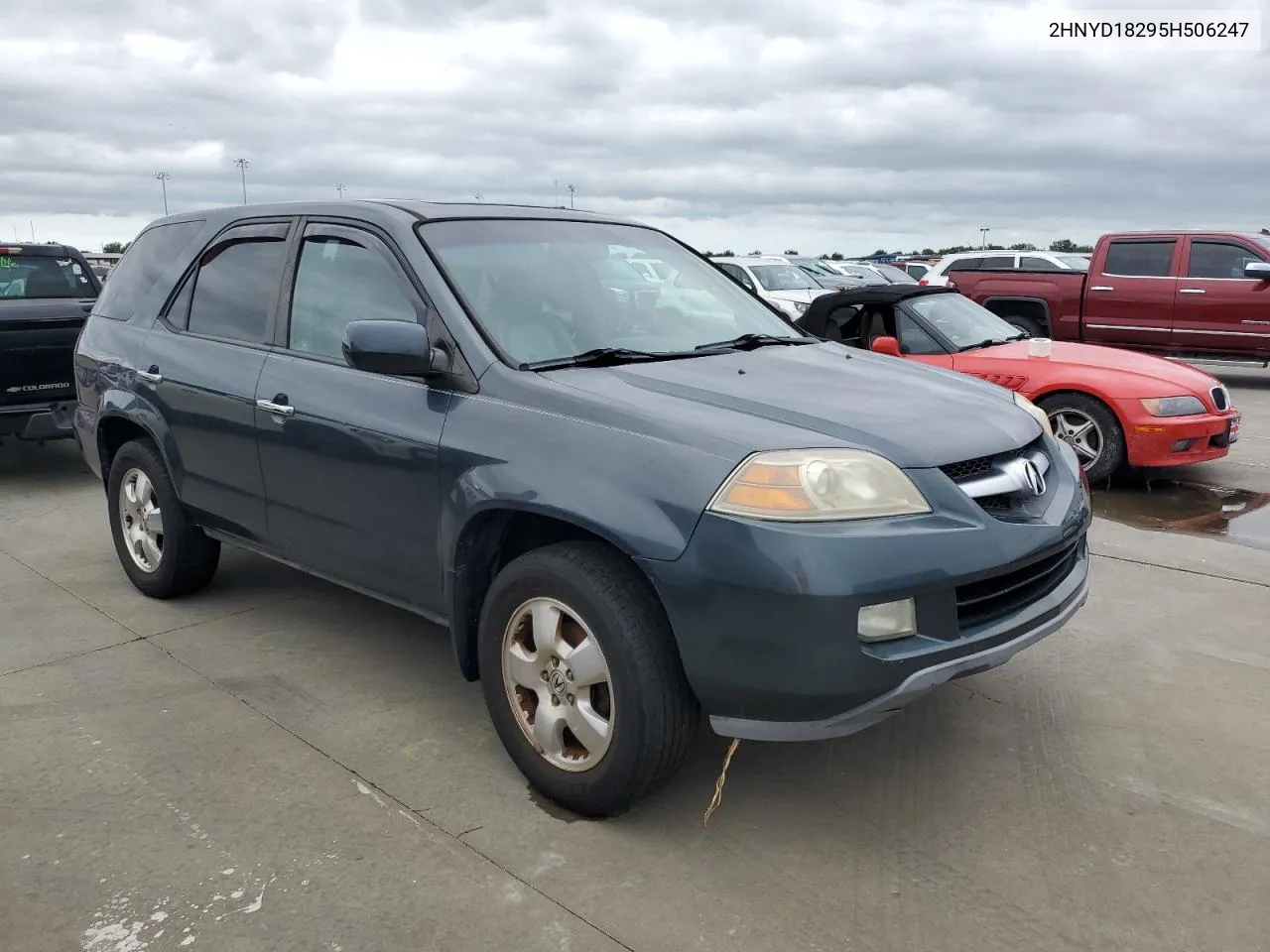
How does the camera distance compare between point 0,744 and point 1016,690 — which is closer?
point 0,744

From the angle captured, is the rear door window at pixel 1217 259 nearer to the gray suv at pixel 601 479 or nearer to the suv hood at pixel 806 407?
the gray suv at pixel 601 479

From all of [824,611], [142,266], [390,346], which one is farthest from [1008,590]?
[142,266]

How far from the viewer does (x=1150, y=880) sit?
2691 millimetres

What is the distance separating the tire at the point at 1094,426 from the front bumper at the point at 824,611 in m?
4.83

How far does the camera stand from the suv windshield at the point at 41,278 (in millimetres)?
8625

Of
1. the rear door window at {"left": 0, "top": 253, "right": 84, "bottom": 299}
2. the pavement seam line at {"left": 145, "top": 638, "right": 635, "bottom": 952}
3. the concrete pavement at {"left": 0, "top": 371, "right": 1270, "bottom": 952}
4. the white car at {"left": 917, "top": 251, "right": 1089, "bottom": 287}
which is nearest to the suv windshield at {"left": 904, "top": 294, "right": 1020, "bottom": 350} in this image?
the white car at {"left": 917, "top": 251, "right": 1089, "bottom": 287}

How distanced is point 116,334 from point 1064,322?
36.4ft

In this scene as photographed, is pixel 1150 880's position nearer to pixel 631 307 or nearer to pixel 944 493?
pixel 944 493

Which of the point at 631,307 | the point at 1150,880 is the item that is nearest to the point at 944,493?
the point at 1150,880

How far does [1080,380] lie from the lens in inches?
283

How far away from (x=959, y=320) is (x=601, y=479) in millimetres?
5967

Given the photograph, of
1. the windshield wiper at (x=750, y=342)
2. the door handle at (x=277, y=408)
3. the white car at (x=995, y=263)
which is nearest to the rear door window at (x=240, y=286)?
the door handle at (x=277, y=408)

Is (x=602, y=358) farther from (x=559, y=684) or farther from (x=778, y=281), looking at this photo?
(x=778, y=281)

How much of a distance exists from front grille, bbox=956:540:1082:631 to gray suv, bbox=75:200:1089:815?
Answer: 0.03ft
